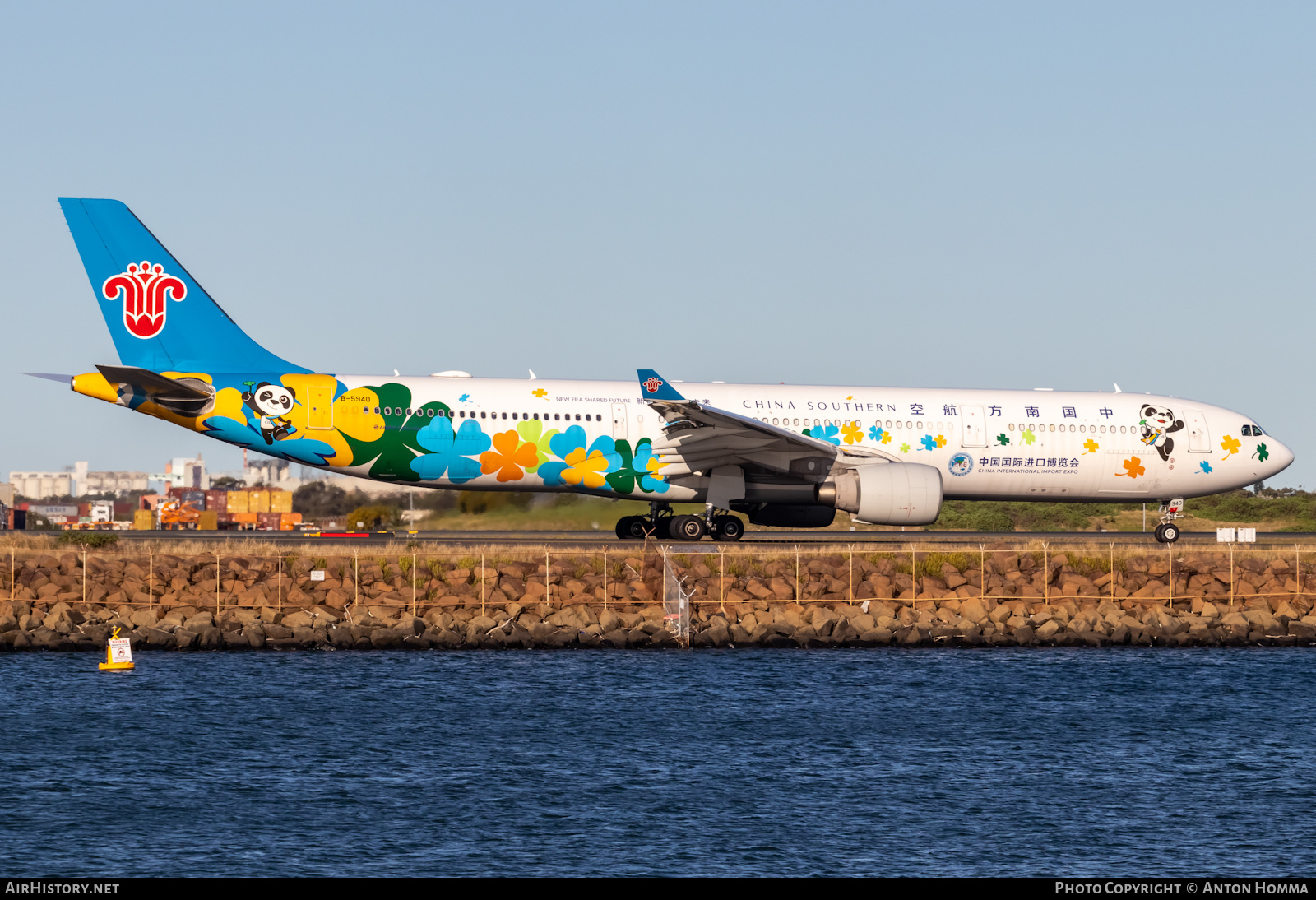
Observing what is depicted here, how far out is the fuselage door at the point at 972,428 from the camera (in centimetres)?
3625

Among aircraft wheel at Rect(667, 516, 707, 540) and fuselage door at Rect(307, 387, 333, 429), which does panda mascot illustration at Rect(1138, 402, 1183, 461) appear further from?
Result: fuselage door at Rect(307, 387, 333, 429)

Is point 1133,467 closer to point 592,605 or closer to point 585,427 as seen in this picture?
point 585,427

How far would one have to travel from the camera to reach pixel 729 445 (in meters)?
33.9

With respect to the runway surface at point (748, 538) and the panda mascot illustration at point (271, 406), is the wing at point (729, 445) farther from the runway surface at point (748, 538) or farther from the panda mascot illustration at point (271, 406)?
the panda mascot illustration at point (271, 406)

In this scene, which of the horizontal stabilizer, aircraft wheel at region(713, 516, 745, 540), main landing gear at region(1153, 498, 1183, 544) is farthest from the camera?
main landing gear at region(1153, 498, 1183, 544)

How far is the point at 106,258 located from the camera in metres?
34.3

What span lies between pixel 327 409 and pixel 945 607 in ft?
48.7

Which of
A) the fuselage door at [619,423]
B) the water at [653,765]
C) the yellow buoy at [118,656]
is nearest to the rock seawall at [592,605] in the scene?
the water at [653,765]

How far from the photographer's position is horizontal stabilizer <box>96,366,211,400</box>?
31.9m

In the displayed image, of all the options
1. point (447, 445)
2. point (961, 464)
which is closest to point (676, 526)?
point (447, 445)

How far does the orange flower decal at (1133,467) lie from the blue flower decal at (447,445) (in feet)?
54.1

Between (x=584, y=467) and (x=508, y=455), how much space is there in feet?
5.99

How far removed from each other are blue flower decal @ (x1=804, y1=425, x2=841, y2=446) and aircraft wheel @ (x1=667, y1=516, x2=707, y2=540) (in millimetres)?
3440

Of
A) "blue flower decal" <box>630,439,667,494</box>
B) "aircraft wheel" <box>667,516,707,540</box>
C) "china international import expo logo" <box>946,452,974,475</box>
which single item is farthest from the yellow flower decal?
"china international import expo logo" <box>946,452,974,475</box>
